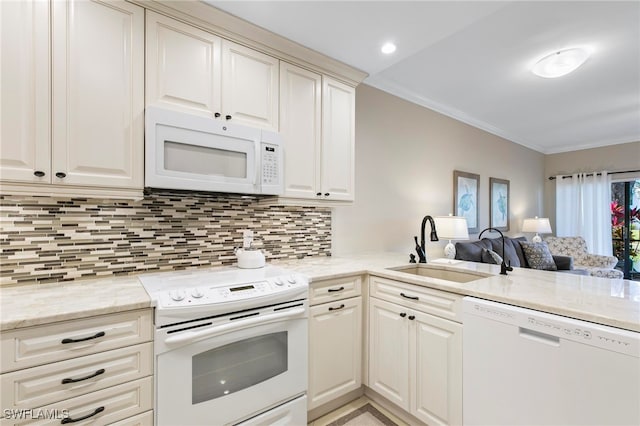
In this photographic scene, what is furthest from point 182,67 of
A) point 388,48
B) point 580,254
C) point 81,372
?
point 580,254

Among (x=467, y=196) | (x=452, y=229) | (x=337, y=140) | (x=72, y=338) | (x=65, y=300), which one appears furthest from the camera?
(x=467, y=196)

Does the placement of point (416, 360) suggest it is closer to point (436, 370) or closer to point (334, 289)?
point (436, 370)

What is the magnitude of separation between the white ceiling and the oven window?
1.84 m

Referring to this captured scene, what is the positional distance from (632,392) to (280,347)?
4.57 ft

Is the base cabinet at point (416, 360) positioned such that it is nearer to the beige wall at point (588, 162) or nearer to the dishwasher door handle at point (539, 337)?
the dishwasher door handle at point (539, 337)

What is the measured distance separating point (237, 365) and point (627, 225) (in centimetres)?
685

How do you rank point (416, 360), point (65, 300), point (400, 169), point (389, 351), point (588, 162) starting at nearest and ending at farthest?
point (65, 300), point (416, 360), point (389, 351), point (400, 169), point (588, 162)

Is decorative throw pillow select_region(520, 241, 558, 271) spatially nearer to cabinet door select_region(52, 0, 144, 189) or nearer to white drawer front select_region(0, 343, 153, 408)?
white drawer front select_region(0, 343, 153, 408)

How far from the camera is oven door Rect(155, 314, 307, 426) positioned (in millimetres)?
1269

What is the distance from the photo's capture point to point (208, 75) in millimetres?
1736

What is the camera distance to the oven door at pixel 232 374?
1269 millimetres

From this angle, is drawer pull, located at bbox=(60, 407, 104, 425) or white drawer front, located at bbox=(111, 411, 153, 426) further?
white drawer front, located at bbox=(111, 411, 153, 426)

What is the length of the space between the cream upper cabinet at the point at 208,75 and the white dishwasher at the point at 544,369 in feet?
5.50

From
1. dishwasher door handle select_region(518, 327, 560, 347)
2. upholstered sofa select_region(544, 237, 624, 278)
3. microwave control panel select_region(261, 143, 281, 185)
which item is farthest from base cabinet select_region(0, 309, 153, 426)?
upholstered sofa select_region(544, 237, 624, 278)
